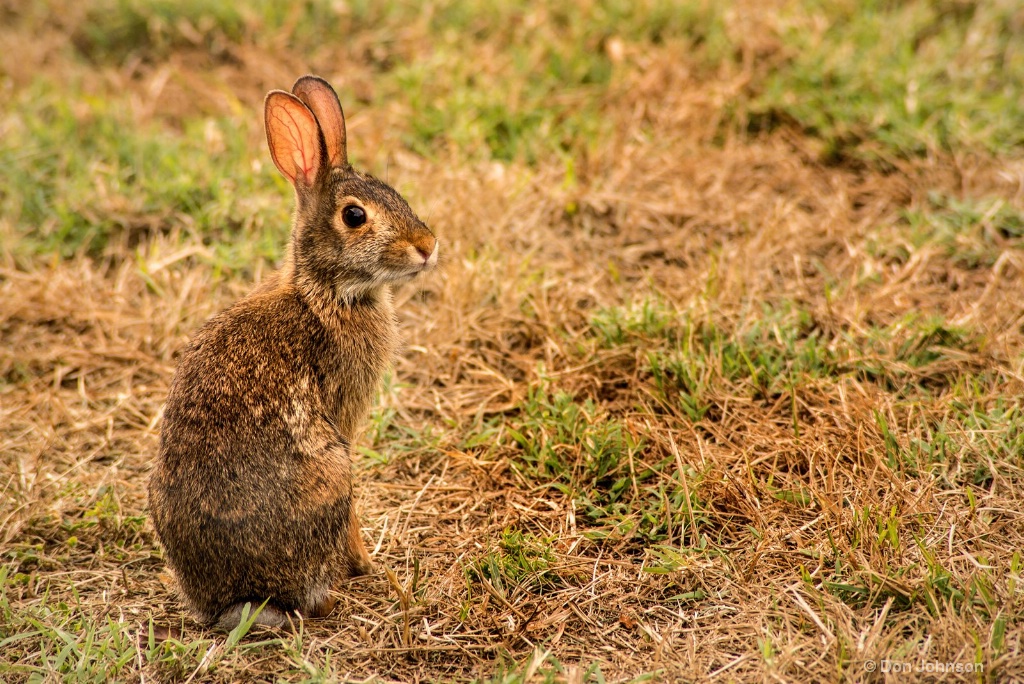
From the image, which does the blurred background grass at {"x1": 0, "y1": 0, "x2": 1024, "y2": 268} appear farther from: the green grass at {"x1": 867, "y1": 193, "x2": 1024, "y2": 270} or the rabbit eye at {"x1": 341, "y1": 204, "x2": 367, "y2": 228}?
the rabbit eye at {"x1": 341, "y1": 204, "x2": 367, "y2": 228}

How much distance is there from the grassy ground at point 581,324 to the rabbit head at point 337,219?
0.82 m

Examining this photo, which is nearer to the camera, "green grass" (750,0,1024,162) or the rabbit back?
the rabbit back

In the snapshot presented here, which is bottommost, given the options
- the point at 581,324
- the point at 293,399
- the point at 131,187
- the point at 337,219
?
the point at 581,324

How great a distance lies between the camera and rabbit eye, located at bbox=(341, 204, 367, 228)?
3.39m

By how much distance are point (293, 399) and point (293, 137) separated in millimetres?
920

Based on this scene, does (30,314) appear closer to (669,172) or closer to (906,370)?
(669,172)

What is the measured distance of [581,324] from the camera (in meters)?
4.43

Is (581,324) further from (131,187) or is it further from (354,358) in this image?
(131,187)

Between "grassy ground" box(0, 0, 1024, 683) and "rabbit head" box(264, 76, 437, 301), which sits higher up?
"rabbit head" box(264, 76, 437, 301)

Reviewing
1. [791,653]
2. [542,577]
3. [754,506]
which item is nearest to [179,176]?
[542,577]

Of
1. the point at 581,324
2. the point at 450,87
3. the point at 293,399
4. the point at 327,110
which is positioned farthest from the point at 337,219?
the point at 450,87

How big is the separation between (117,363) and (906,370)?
3361 mm

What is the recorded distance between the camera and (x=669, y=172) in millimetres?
5316

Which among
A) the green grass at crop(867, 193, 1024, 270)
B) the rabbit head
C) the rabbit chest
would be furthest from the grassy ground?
the rabbit head
